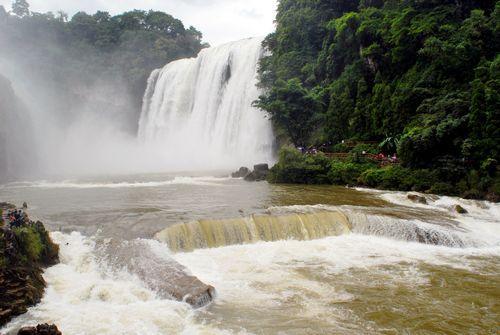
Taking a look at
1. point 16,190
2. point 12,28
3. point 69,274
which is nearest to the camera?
point 69,274

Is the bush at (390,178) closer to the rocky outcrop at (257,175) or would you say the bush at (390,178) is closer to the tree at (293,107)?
the rocky outcrop at (257,175)

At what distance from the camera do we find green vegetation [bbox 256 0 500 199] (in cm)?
1733

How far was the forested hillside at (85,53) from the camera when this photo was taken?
1881 inches

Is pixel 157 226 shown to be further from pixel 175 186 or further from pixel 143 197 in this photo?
pixel 175 186

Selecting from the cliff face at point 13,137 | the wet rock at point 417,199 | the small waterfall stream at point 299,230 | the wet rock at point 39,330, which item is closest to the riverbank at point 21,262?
the wet rock at point 39,330

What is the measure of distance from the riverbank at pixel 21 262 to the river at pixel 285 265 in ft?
0.77

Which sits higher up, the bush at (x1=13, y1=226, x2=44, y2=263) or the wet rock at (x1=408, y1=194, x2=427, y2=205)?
the wet rock at (x1=408, y1=194, x2=427, y2=205)

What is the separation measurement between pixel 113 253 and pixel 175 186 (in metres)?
11.9

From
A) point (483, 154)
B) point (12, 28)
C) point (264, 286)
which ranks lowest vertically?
point (264, 286)

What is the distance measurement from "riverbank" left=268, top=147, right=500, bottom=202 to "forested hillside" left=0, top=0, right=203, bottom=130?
110 ft

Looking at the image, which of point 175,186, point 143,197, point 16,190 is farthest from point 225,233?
point 16,190

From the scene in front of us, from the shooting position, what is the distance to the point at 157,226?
1153cm

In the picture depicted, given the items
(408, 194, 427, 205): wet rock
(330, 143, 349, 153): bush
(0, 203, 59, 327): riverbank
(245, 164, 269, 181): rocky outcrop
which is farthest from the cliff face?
(408, 194, 427, 205): wet rock

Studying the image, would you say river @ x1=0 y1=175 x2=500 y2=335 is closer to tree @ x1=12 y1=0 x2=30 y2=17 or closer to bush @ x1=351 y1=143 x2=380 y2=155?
bush @ x1=351 y1=143 x2=380 y2=155
